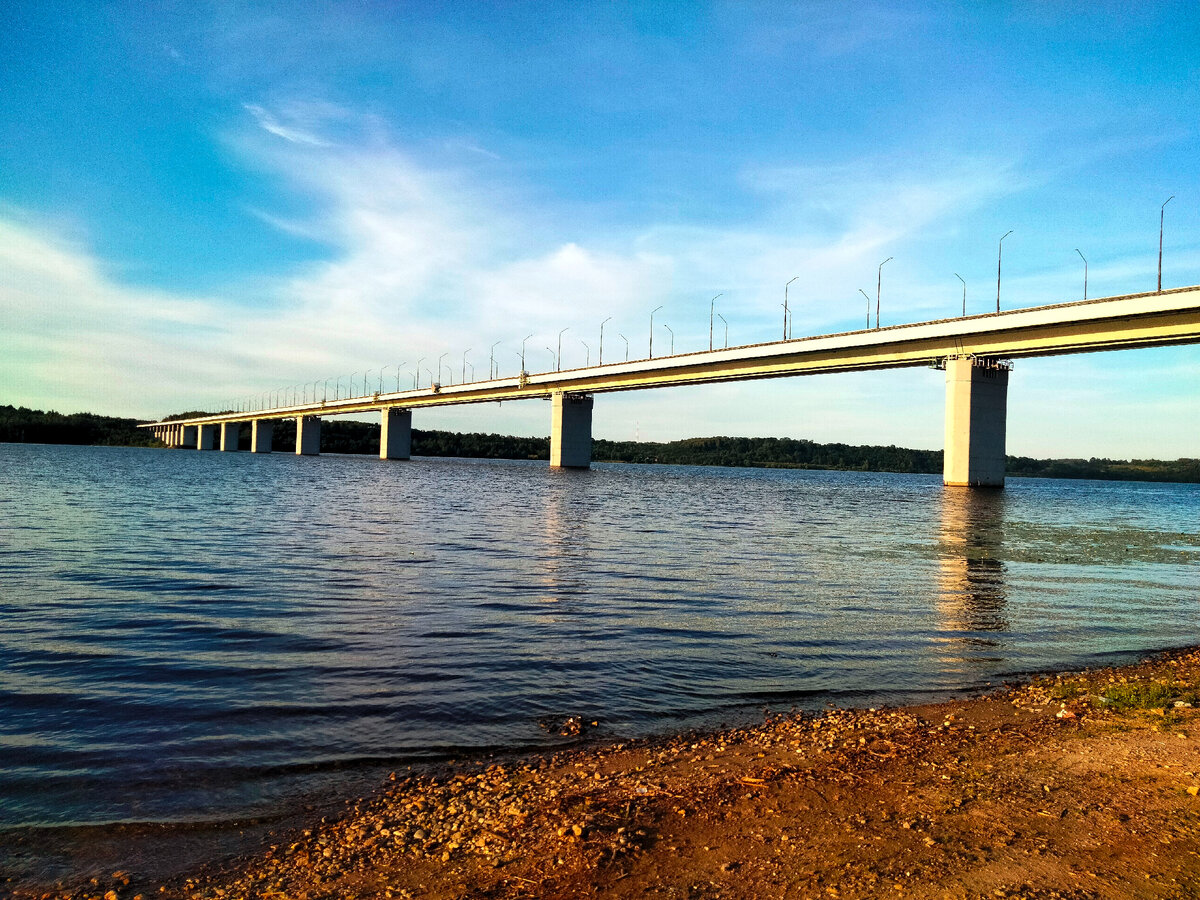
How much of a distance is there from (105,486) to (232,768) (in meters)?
50.8

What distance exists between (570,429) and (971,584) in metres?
93.6

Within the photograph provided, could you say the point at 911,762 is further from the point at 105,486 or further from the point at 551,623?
the point at 105,486

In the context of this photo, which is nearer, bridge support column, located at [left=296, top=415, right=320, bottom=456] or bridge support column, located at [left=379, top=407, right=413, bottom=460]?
bridge support column, located at [left=379, top=407, right=413, bottom=460]

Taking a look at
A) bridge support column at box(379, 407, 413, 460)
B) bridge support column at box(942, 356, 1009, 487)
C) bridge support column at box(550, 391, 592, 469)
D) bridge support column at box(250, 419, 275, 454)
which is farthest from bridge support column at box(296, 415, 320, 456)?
bridge support column at box(942, 356, 1009, 487)

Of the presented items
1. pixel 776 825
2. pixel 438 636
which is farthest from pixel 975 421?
pixel 776 825

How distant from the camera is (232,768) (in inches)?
260

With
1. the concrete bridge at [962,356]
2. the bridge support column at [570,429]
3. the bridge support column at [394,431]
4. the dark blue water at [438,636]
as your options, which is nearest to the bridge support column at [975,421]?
the concrete bridge at [962,356]

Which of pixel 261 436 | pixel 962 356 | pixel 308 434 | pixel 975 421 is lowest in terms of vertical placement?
pixel 261 436

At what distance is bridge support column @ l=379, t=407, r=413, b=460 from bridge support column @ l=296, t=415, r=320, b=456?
3078 cm

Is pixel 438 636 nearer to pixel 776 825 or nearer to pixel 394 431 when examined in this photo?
pixel 776 825

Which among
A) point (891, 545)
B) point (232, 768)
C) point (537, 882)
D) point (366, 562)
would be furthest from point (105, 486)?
point (537, 882)

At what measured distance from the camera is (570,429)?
366 feet

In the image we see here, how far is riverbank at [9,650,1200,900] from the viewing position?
15.1 feet

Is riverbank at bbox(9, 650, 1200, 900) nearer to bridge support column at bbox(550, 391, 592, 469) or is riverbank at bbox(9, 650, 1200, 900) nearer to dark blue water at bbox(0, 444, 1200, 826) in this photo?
dark blue water at bbox(0, 444, 1200, 826)
